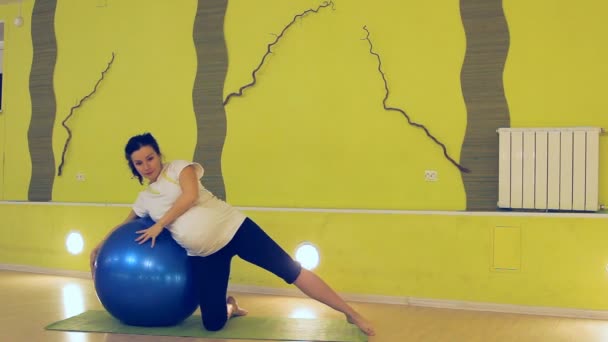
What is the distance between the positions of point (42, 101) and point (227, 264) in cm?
328

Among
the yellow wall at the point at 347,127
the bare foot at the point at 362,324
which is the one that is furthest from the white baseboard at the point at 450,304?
the bare foot at the point at 362,324

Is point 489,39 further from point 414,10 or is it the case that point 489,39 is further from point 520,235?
point 520,235

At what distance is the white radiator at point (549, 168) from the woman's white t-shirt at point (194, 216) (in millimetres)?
1841

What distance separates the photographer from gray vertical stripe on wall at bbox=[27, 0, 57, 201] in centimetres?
547

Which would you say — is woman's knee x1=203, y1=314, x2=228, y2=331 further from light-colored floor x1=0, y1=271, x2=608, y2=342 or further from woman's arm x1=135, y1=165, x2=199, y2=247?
woman's arm x1=135, y1=165, x2=199, y2=247

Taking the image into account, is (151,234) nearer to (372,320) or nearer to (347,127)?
(372,320)

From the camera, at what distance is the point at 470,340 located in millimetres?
3062

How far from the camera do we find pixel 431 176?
166 inches

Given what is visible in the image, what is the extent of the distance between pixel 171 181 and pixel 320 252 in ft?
4.83

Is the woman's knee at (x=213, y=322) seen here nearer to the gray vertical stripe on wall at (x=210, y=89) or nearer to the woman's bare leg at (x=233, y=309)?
the woman's bare leg at (x=233, y=309)

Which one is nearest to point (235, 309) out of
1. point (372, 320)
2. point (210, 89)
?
point (372, 320)

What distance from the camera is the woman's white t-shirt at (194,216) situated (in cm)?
303

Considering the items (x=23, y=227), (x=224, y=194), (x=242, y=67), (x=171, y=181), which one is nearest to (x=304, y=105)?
(x=242, y=67)

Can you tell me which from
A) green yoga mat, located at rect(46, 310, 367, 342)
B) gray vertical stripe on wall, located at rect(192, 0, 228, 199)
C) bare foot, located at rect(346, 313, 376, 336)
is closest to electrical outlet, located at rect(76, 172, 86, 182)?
gray vertical stripe on wall, located at rect(192, 0, 228, 199)
